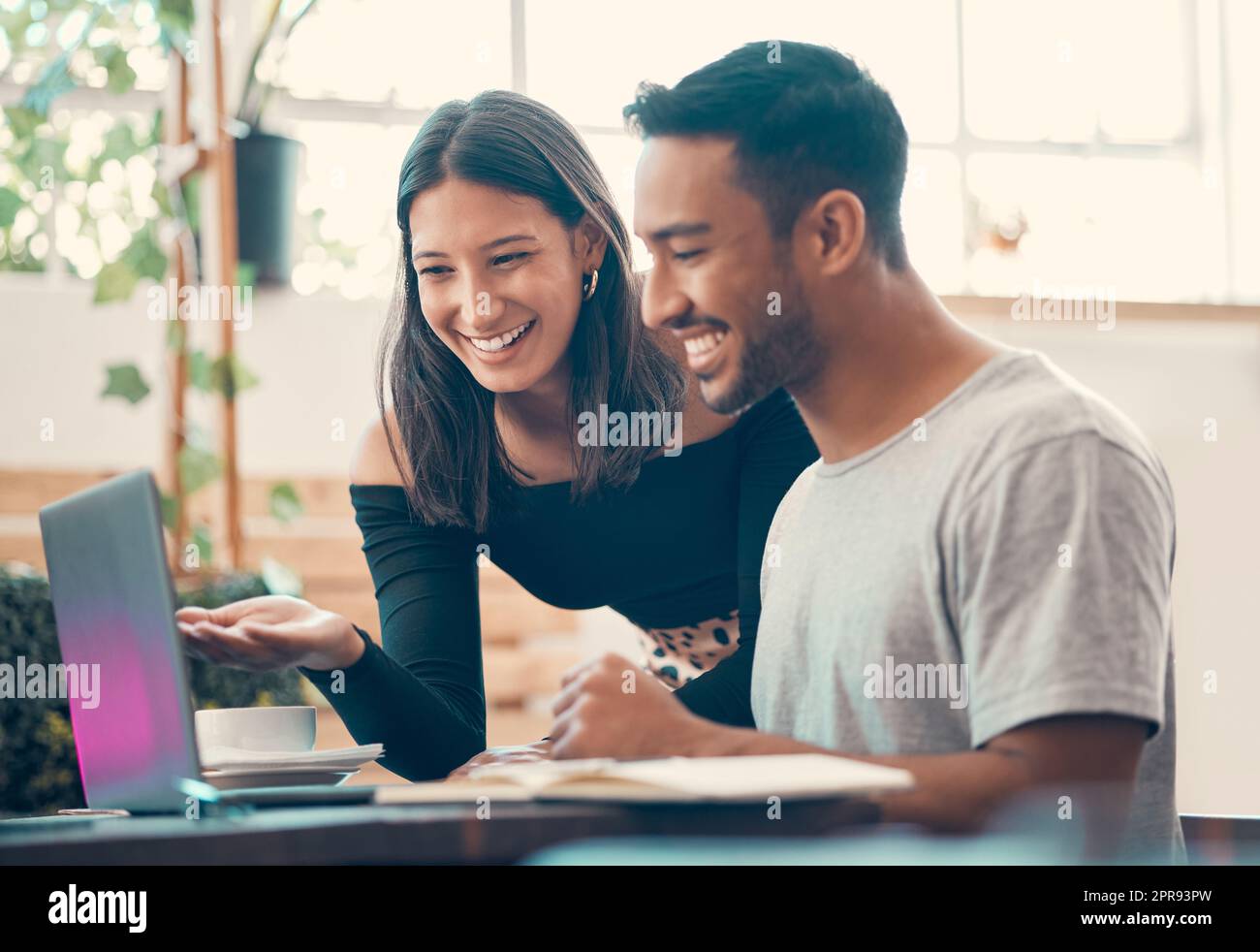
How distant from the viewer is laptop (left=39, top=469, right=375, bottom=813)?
794mm

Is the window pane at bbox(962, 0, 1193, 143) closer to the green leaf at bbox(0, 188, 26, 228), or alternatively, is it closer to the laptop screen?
the green leaf at bbox(0, 188, 26, 228)

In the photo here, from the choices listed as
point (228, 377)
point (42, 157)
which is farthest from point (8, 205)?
point (228, 377)

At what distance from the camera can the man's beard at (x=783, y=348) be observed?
1130 mm

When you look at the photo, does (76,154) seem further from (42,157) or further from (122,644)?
(122,644)

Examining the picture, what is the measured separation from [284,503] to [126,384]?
0.47 meters

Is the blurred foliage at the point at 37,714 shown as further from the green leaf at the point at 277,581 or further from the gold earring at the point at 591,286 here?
the gold earring at the point at 591,286

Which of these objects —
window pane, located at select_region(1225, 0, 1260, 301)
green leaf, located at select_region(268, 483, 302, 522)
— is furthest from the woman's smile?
window pane, located at select_region(1225, 0, 1260, 301)

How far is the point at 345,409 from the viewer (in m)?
4.01

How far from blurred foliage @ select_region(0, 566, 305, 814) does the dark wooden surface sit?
85.6 inches

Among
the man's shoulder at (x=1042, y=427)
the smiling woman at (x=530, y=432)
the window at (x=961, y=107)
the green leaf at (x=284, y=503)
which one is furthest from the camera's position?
the window at (x=961, y=107)

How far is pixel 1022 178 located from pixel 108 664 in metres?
4.16

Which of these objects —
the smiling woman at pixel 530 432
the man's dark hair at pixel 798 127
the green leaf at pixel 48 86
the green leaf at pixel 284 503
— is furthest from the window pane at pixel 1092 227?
the man's dark hair at pixel 798 127

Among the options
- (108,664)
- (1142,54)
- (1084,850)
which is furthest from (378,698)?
(1142,54)

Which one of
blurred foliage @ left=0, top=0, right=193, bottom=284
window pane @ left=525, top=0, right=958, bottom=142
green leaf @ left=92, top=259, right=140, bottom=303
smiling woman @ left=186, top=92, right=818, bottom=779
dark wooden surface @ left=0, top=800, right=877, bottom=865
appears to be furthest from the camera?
window pane @ left=525, top=0, right=958, bottom=142
